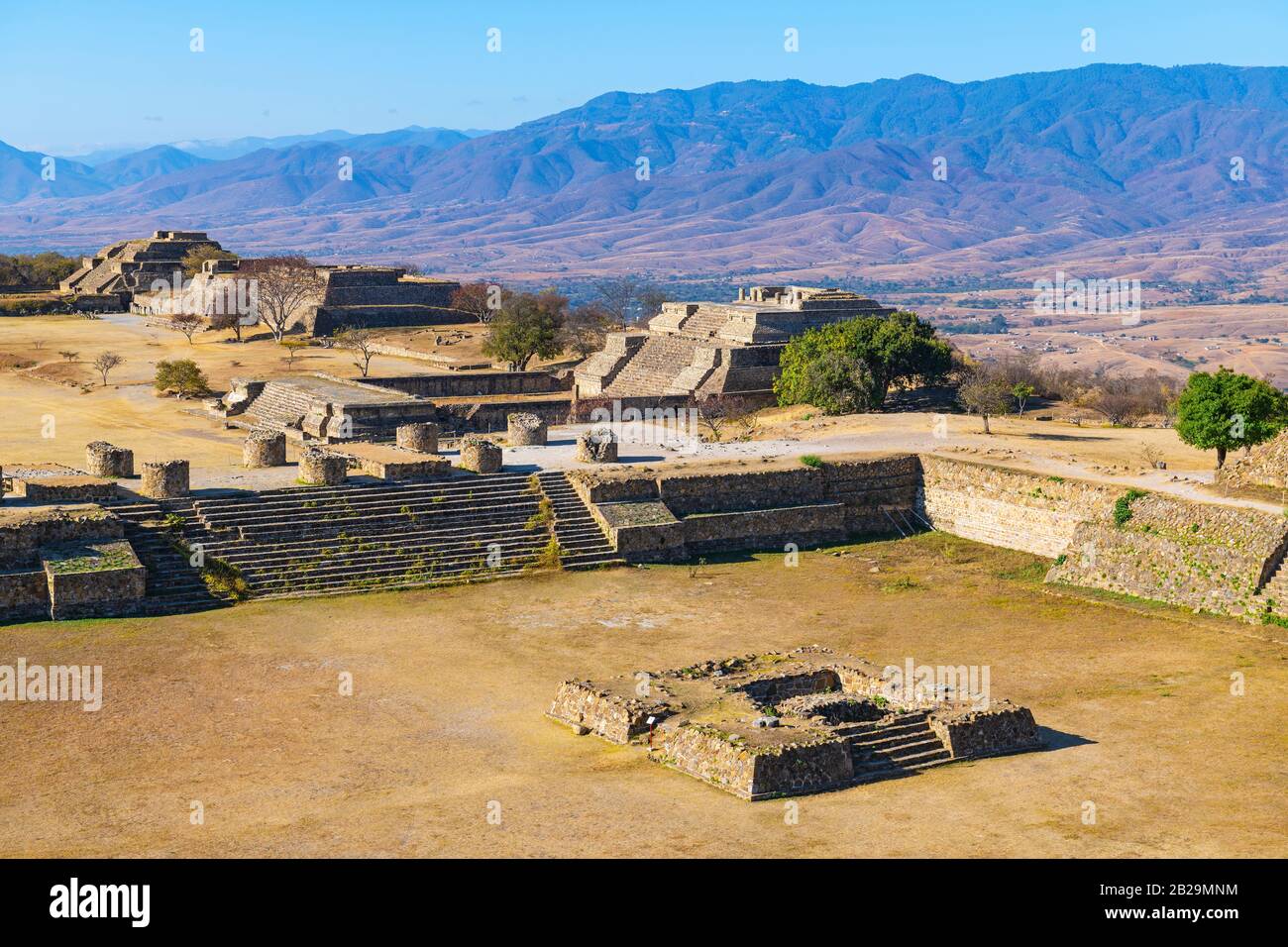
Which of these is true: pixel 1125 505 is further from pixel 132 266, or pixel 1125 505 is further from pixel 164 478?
pixel 132 266

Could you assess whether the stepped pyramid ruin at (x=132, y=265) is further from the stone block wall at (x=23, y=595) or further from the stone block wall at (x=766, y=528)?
the stone block wall at (x=23, y=595)

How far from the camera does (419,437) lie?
140 feet

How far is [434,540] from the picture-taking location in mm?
36906

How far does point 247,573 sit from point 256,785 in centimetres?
1182

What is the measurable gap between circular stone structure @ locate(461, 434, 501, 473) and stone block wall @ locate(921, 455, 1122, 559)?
11265 mm

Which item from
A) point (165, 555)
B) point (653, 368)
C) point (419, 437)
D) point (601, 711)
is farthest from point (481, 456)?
point (653, 368)

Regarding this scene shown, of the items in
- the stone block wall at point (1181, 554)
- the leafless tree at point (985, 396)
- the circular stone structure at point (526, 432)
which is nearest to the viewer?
the stone block wall at point (1181, 554)

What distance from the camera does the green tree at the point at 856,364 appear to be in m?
53.5

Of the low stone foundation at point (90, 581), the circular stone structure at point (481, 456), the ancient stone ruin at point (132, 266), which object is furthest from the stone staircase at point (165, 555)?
the ancient stone ruin at point (132, 266)

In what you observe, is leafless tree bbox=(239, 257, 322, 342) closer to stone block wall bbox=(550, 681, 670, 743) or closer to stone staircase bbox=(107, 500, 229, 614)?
stone staircase bbox=(107, 500, 229, 614)

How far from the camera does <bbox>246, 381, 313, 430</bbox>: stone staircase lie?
1975 inches

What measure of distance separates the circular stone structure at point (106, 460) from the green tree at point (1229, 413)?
25478mm
